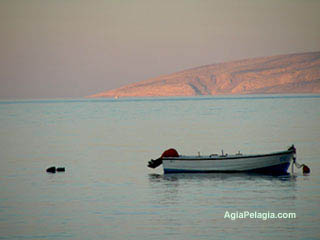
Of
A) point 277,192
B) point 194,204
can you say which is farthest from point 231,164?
point 194,204

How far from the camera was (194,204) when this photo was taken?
2706 centimetres

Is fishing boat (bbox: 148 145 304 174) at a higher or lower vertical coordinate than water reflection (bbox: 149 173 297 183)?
higher

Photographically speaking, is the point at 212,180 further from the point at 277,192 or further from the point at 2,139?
the point at 2,139

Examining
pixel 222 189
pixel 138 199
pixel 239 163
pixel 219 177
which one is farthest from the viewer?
pixel 239 163

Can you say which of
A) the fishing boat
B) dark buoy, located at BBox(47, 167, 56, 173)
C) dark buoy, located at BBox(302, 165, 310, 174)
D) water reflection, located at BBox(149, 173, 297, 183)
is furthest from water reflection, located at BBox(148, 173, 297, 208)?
dark buoy, located at BBox(47, 167, 56, 173)

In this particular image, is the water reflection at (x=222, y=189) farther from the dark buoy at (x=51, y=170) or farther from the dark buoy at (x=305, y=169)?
the dark buoy at (x=51, y=170)

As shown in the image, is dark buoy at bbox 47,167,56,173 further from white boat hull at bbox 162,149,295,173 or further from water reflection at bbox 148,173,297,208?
white boat hull at bbox 162,149,295,173

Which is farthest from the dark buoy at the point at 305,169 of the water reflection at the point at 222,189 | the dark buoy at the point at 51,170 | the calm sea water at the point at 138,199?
the dark buoy at the point at 51,170

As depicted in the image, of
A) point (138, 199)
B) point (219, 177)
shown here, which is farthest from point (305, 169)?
point (138, 199)

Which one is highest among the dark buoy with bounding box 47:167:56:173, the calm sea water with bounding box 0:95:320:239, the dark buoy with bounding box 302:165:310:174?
the dark buoy with bounding box 47:167:56:173

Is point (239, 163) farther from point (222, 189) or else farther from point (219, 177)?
point (222, 189)

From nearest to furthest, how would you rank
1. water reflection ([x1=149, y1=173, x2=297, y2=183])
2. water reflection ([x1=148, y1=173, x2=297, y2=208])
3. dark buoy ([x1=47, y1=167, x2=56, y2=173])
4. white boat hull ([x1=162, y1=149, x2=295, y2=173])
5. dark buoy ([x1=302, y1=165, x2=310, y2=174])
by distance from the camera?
water reflection ([x1=148, y1=173, x2=297, y2=208]) < water reflection ([x1=149, y1=173, x2=297, y2=183]) < white boat hull ([x1=162, y1=149, x2=295, y2=173]) < dark buoy ([x1=302, y1=165, x2=310, y2=174]) < dark buoy ([x1=47, y1=167, x2=56, y2=173])

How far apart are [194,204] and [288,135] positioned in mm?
42905

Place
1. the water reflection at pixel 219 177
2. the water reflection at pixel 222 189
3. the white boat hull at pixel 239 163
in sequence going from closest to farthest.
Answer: the water reflection at pixel 222 189 → the water reflection at pixel 219 177 → the white boat hull at pixel 239 163
